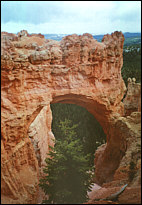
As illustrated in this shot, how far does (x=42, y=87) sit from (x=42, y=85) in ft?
0.23

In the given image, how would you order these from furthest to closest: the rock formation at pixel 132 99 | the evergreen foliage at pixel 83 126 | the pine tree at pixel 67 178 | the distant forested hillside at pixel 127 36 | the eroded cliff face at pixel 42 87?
the rock formation at pixel 132 99, the evergreen foliage at pixel 83 126, the distant forested hillside at pixel 127 36, the eroded cliff face at pixel 42 87, the pine tree at pixel 67 178

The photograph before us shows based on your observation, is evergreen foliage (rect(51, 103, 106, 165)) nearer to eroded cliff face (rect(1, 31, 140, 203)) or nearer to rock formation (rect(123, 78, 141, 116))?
eroded cliff face (rect(1, 31, 140, 203))

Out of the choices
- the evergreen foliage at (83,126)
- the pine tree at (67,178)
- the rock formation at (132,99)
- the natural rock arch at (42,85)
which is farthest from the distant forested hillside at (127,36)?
the evergreen foliage at (83,126)

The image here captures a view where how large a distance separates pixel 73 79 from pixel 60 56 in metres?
0.98

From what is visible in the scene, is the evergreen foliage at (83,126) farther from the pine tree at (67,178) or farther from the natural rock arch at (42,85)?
the pine tree at (67,178)

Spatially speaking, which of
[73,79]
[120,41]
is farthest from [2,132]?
[120,41]

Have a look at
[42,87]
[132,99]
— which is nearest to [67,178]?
[42,87]

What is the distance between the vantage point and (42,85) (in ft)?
22.2

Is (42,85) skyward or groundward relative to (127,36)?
groundward

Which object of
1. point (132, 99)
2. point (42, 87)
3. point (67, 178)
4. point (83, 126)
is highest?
point (42, 87)

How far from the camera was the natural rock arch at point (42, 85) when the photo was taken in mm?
5863

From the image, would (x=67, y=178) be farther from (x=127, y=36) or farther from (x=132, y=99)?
(x=132, y=99)

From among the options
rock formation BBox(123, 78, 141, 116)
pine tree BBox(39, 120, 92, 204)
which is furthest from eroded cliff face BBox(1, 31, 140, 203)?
rock formation BBox(123, 78, 141, 116)

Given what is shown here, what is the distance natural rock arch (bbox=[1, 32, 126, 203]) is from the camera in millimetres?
5863
